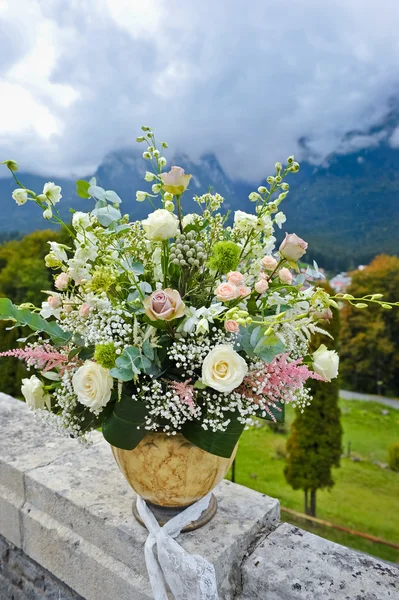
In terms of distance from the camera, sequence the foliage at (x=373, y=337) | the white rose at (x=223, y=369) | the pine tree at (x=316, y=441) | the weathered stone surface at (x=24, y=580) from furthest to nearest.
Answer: the foliage at (x=373, y=337) < the pine tree at (x=316, y=441) < the weathered stone surface at (x=24, y=580) < the white rose at (x=223, y=369)

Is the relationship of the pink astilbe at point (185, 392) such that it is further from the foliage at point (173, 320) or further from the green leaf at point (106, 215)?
the green leaf at point (106, 215)

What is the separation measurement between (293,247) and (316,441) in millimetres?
6184

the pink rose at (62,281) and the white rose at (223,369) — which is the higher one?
the pink rose at (62,281)

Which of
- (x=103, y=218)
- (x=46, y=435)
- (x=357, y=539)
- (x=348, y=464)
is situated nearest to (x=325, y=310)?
(x=103, y=218)

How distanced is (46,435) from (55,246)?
42.3 inches

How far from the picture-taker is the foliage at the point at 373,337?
1405cm

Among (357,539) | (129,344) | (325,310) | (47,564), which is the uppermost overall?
(325,310)

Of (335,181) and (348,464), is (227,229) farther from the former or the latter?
(335,181)

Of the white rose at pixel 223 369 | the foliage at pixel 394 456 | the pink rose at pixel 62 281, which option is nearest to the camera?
the white rose at pixel 223 369

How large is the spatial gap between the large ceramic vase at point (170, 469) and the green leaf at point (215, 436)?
0.06 m

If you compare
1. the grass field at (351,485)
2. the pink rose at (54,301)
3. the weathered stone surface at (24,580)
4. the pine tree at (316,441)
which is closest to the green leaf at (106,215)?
the pink rose at (54,301)

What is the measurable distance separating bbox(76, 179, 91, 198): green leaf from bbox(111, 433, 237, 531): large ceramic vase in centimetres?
58

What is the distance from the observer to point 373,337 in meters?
14.0

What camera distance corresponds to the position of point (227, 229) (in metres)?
1.11
